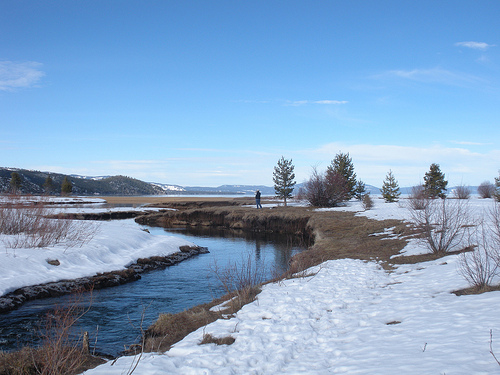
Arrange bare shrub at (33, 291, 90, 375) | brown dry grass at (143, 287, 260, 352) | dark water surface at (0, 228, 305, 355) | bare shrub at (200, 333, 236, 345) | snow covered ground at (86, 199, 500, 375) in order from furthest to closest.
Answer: dark water surface at (0, 228, 305, 355)
brown dry grass at (143, 287, 260, 352)
bare shrub at (200, 333, 236, 345)
snow covered ground at (86, 199, 500, 375)
bare shrub at (33, 291, 90, 375)

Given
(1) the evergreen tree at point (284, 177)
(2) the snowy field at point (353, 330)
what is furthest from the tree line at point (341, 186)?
(2) the snowy field at point (353, 330)

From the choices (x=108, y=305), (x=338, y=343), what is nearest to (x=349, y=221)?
(x=108, y=305)

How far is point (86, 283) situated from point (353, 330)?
10.4 metres

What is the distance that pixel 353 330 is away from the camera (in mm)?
6508

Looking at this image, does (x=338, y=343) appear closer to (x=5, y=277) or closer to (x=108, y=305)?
(x=108, y=305)

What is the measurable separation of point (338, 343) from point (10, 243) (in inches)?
555

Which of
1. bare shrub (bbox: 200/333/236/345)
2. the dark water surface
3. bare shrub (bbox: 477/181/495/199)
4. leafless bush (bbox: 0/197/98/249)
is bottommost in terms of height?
the dark water surface

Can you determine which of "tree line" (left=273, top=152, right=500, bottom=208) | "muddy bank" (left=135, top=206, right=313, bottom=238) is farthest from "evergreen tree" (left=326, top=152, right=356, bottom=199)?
"muddy bank" (left=135, top=206, right=313, bottom=238)

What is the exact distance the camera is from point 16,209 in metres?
16.6

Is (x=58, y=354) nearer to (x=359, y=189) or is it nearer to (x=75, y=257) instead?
(x=75, y=257)

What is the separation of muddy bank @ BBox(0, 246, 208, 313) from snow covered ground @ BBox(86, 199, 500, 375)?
3.55m

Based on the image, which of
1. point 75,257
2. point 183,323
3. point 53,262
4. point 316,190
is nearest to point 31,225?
point 75,257

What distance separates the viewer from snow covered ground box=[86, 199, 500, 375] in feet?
15.6

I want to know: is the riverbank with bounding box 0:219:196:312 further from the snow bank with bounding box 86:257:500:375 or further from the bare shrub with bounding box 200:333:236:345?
the snow bank with bounding box 86:257:500:375
